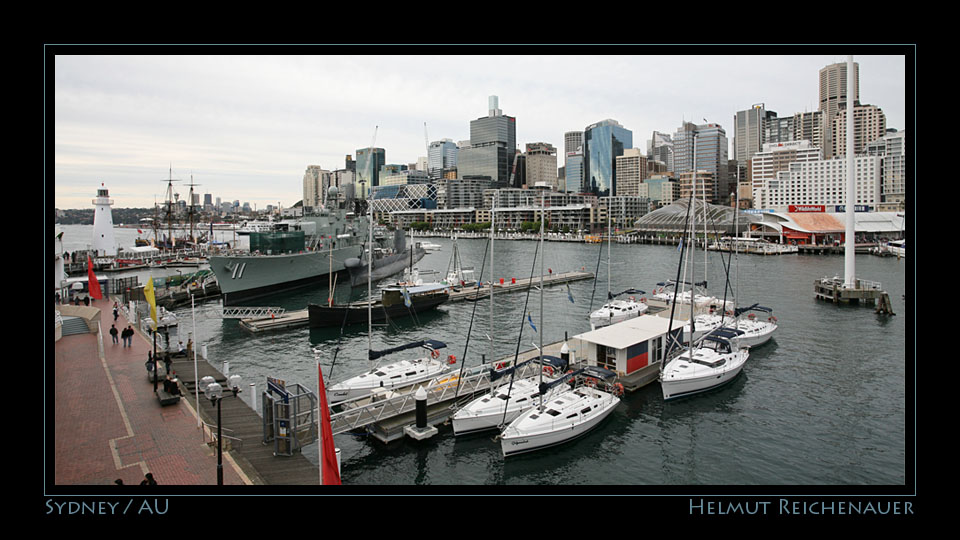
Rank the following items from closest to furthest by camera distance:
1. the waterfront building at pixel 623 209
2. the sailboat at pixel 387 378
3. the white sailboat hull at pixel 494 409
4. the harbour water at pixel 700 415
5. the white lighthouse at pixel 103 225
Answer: the harbour water at pixel 700 415
the white sailboat hull at pixel 494 409
the sailboat at pixel 387 378
the white lighthouse at pixel 103 225
the waterfront building at pixel 623 209

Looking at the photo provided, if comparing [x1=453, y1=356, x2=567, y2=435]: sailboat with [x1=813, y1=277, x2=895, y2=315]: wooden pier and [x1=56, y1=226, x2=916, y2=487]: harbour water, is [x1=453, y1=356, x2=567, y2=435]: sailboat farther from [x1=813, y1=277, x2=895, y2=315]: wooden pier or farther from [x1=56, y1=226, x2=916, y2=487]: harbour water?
[x1=813, y1=277, x2=895, y2=315]: wooden pier

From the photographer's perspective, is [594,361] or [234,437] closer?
[234,437]

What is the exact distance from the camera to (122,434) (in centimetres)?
1191

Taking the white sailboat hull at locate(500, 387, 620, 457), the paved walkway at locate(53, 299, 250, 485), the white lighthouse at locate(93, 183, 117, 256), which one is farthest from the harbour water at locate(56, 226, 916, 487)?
the white lighthouse at locate(93, 183, 117, 256)

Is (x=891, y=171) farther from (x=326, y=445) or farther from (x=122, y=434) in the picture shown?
(x=122, y=434)

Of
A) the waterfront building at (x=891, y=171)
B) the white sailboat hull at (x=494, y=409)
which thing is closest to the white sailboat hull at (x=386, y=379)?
the white sailboat hull at (x=494, y=409)

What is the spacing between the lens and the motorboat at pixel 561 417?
1378cm

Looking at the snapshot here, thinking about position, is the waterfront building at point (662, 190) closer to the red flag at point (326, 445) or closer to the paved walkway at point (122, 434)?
the paved walkway at point (122, 434)

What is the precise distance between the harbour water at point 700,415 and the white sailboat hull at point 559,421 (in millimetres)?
313

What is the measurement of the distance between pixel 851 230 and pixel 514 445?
33.6 meters

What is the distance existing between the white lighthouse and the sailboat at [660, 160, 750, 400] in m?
63.1
